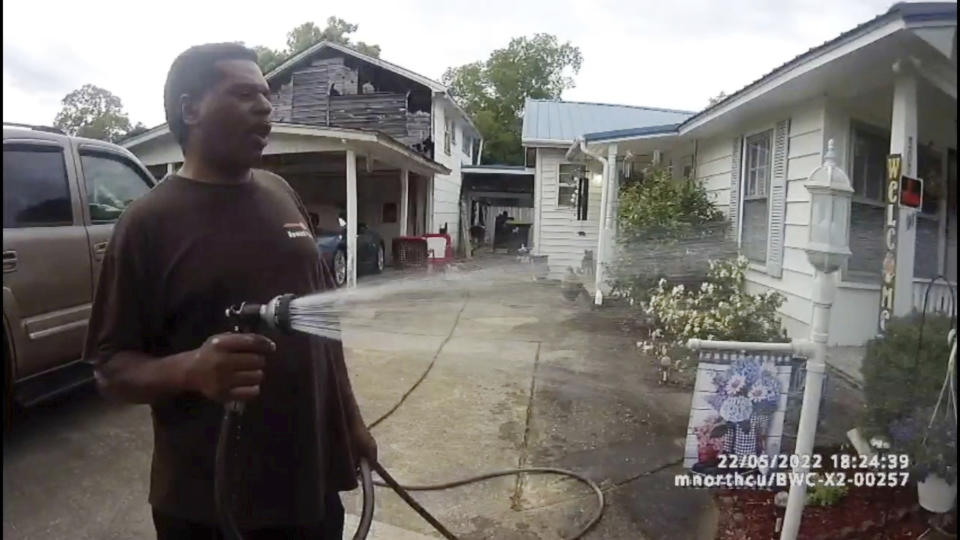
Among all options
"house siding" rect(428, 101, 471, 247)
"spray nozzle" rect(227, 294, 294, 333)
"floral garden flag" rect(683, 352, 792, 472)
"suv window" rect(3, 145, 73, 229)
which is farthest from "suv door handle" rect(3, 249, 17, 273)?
"house siding" rect(428, 101, 471, 247)

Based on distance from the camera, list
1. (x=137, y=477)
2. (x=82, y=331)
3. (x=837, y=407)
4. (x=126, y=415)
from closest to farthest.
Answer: (x=837, y=407), (x=137, y=477), (x=82, y=331), (x=126, y=415)

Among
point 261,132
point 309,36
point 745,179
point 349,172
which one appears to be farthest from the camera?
point 349,172

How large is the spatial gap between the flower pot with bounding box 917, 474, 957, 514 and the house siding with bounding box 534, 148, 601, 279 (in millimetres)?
5028

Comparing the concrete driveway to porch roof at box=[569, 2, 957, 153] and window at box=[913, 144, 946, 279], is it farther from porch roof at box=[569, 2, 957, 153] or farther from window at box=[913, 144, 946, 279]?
porch roof at box=[569, 2, 957, 153]

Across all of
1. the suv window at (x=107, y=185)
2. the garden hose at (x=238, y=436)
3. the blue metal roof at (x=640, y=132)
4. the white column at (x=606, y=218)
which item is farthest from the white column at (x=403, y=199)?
the garden hose at (x=238, y=436)

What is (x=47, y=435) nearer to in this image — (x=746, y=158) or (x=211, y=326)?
(x=211, y=326)

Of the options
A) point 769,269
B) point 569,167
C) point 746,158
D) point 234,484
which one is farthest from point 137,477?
point 569,167

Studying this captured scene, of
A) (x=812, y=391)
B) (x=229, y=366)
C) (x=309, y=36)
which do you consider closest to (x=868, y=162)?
(x=812, y=391)

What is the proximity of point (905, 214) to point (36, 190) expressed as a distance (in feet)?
9.72

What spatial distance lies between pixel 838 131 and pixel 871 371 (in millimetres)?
1575

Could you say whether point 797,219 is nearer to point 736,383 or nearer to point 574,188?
point 736,383

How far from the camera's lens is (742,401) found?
212 cm

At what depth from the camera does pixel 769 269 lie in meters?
3.50

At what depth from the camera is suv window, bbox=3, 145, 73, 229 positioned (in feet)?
6.88
